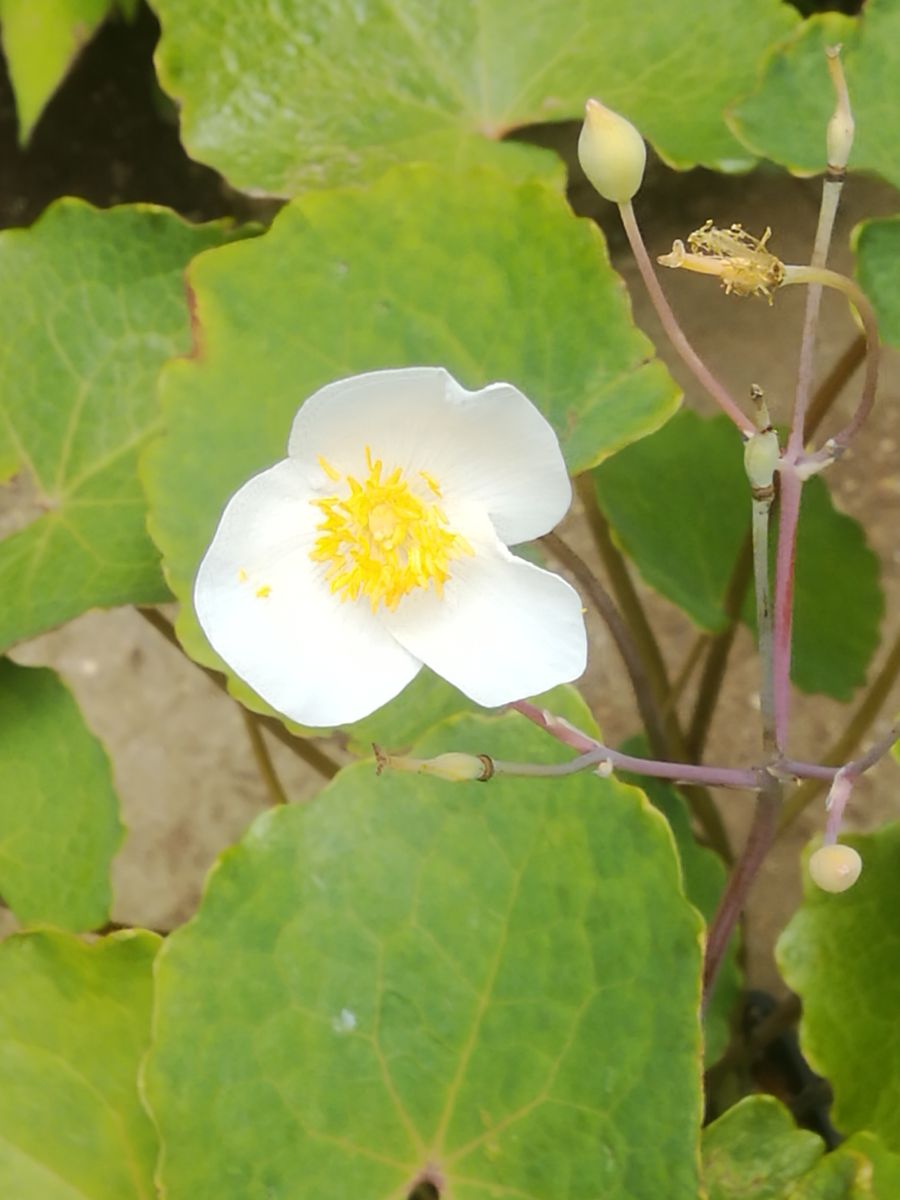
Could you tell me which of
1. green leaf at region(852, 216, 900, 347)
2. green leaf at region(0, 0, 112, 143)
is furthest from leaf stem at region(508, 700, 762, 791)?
green leaf at region(0, 0, 112, 143)

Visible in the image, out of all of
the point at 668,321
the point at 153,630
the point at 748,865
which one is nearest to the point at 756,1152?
the point at 748,865

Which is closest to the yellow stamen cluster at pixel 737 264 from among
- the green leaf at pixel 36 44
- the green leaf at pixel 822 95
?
the green leaf at pixel 822 95

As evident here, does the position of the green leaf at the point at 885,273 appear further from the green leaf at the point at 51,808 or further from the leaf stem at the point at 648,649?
the green leaf at the point at 51,808

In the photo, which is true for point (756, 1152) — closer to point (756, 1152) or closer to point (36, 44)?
Result: point (756, 1152)

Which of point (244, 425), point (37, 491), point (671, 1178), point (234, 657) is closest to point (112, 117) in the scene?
point (37, 491)

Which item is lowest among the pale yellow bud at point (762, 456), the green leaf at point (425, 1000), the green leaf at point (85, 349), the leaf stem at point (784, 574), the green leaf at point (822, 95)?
the green leaf at point (425, 1000)

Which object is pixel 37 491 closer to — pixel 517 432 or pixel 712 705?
pixel 517 432
